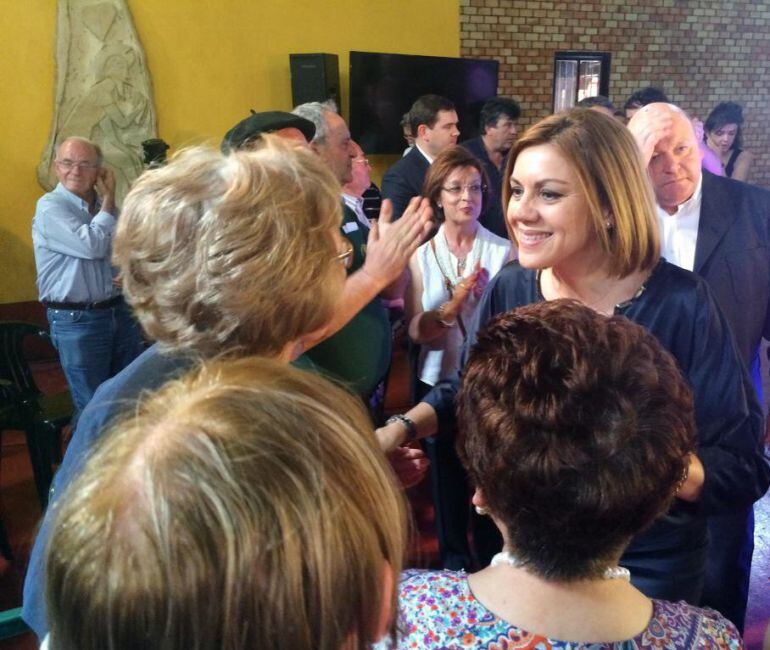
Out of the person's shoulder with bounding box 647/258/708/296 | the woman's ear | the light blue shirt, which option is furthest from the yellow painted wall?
the woman's ear

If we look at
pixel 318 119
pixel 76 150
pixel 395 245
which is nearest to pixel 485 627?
pixel 395 245

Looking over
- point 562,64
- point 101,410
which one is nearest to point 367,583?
point 101,410

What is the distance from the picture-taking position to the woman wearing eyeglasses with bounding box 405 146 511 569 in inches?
92.0

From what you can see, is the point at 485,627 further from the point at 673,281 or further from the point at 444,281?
the point at 444,281

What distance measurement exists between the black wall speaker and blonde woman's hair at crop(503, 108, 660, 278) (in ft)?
15.6

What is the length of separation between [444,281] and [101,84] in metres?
4.16

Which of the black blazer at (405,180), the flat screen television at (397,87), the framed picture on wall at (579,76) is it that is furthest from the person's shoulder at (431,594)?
the framed picture on wall at (579,76)

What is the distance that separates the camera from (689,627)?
812 mm

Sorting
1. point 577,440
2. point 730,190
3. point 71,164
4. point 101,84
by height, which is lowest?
point 577,440

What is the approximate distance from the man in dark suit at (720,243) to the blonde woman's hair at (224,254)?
123cm

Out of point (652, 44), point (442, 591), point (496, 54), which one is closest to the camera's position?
point (442, 591)

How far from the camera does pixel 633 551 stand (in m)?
1.26

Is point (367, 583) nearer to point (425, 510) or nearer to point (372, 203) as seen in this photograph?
point (425, 510)

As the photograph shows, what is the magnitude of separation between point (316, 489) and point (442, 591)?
0.43m
